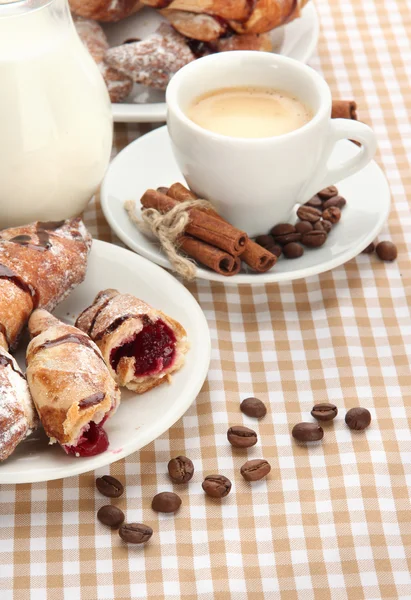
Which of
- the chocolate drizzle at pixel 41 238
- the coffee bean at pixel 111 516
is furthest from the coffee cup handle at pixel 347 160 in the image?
the coffee bean at pixel 111 516

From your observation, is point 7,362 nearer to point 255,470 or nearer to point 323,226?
point 255,470

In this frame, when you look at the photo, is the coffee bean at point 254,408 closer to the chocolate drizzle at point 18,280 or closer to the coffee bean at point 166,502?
the coffee bean at point 166,502

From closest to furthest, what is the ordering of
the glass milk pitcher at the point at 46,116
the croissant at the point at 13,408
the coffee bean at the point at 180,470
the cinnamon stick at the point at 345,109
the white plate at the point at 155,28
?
the croissant at the point at 13,408
the coffee bean at the point at 180,470
the glass milk pitcher at the point at 46,116
the cinnamon stick at the point at 345,109
the white plate at the point at 155,28

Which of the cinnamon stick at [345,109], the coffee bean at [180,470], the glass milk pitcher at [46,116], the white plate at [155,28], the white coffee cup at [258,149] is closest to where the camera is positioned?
the coffee bean at [180,470]

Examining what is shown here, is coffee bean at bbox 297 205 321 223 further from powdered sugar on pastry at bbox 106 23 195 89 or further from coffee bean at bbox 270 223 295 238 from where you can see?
powdered sugar on pastry at bbox 106 23 195 89

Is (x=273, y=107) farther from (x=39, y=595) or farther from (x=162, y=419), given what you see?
(x=39, y=595)

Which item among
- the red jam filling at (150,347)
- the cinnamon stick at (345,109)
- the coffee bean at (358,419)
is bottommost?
the coffee bean at (358,419)
